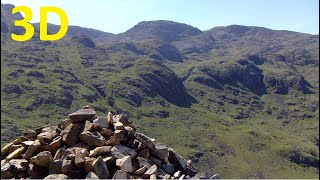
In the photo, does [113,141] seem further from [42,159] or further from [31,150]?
[31,150]

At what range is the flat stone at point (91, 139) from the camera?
83.0ft

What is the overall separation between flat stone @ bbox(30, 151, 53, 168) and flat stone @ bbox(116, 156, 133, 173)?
13.2ft

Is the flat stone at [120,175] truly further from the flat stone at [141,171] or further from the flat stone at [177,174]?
the flat stone at [177,174]

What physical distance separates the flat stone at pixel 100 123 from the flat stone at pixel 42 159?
354 cm

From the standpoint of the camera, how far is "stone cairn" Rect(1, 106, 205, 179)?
23266mm

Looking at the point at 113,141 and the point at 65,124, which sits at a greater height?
the point at 65,124

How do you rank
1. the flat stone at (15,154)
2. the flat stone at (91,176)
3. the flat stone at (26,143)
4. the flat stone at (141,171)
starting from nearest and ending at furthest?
the flat stone at (91,176)
the flat stone at (141,171)
the flat stone at (15,154)
the flat stone at (26,143)

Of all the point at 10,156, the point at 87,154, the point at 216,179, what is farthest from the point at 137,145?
the point at 10,156

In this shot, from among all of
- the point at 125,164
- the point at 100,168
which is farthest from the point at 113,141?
the point at 100,168

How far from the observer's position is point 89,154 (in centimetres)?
2439

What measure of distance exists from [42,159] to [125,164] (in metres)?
4.85

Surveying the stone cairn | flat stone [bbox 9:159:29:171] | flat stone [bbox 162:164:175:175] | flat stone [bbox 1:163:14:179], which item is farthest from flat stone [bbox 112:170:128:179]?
flat stone [bbox 1:163:14:179]

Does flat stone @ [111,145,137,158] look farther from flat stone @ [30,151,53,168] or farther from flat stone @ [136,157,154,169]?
flat stone @ [30,151,53,168]

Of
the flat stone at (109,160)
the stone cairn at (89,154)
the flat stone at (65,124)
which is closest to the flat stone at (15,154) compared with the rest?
the stone cairn at (89,154)
